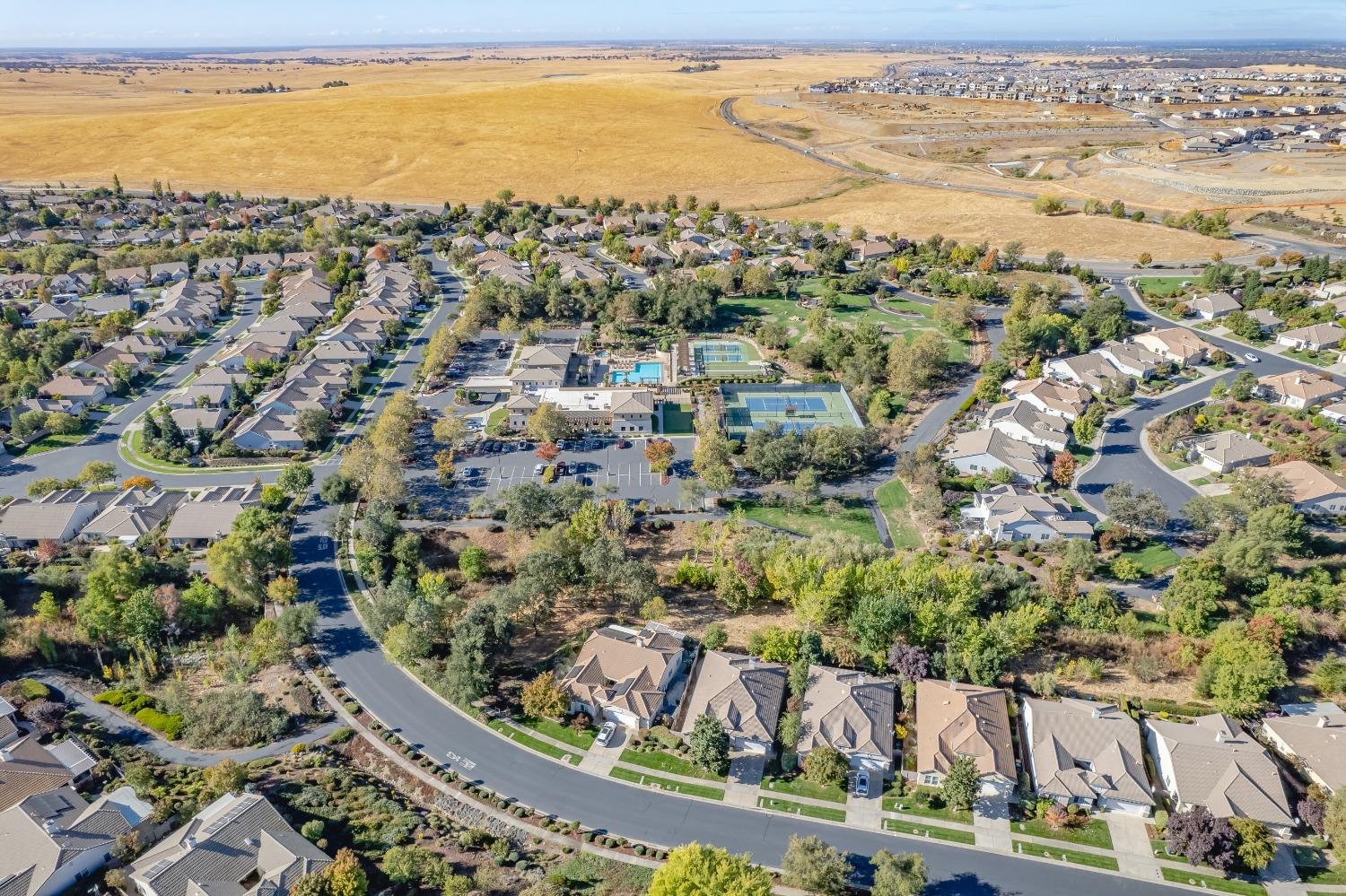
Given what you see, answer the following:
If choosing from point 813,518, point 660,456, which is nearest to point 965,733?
point 813,518

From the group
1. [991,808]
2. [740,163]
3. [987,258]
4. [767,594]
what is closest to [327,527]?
[767,594]

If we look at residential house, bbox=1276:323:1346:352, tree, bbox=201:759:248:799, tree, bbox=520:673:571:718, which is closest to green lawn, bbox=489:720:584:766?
tree, bbox=520:673:571:718

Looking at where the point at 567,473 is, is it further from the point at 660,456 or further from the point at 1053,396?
the point at 1053,396

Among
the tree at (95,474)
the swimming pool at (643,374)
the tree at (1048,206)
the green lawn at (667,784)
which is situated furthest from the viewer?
the tree at (1048,206)

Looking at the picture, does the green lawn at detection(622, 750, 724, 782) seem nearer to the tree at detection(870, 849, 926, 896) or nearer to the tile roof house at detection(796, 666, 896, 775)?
the tile roof house at detection(796, 666, 896, 775)

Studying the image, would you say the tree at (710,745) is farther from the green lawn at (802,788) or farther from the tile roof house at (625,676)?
the tile roof house at (625,676)


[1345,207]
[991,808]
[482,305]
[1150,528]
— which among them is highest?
[1345,207]

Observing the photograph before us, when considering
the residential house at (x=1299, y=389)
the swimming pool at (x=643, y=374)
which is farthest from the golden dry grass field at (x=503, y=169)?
the swimming pool at (x=643, y=374)

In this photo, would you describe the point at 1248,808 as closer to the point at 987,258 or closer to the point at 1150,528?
the point at 1150,528
